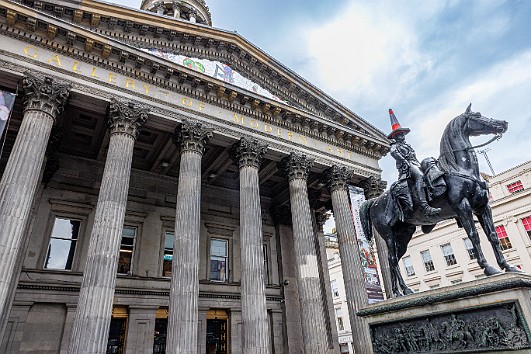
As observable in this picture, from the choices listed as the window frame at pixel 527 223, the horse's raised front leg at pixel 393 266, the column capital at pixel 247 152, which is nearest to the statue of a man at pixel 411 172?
the horse's raised front leg at pixel 393 266

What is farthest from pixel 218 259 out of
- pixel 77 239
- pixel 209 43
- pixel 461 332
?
pixel 461 332

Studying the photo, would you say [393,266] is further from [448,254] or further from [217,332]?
[448,254]

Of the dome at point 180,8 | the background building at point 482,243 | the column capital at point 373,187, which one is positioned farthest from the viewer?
the dome at point 180,8

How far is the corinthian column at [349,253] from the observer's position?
13644mm

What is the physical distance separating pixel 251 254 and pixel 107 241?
190 inches

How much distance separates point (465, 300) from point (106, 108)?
40.4ft

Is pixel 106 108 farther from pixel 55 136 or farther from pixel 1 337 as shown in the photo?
pixel 1 337

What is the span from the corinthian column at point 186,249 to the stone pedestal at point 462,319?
6.20m

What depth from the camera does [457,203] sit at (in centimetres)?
558

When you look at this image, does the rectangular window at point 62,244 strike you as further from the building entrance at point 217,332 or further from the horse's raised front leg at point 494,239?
the horse's raised front leg at point 494,239

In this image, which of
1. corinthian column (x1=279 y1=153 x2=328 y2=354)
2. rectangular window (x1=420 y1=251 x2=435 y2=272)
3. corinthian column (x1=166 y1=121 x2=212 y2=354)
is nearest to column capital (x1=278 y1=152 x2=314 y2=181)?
corinthian column (x1=279 y1=153 x2=328 y2=354)

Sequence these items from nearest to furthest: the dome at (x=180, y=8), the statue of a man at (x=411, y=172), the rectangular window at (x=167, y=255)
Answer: the statue of a man at (x=411, y=172) → the rectangular window at (x=167, y=255) → the dome at (x=180, y=8)

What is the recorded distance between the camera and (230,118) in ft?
48.3

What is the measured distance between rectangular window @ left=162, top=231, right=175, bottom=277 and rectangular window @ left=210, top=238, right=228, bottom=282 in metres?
2.24
